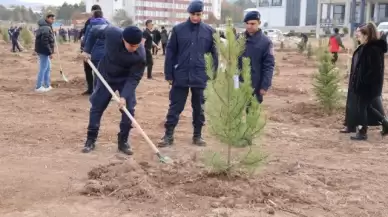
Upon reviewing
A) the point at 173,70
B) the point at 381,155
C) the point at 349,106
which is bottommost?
the point at 381,155

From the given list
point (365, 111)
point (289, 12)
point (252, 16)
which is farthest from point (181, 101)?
point (289, 12)

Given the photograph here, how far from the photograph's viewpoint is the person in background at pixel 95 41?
6.67m

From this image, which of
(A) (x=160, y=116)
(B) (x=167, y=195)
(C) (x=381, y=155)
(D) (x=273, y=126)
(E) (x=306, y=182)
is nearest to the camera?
(B) (x=167, y=195)

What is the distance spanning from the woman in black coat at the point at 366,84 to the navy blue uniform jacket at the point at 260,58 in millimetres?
1319

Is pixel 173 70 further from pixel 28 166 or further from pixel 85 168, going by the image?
pixel 28 166

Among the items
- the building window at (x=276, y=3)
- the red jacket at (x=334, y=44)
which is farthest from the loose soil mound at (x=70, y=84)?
the building window at (x=276, y=3)

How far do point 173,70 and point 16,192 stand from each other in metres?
2.22

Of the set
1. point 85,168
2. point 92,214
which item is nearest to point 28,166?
point 85,168

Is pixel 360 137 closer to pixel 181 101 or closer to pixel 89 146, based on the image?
pixel 181 101

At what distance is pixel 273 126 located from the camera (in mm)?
7316

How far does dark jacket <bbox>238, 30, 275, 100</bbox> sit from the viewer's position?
5.52 meters

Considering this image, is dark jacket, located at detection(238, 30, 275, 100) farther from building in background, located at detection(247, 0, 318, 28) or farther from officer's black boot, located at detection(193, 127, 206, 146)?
building in background, located at detection(247, 0, 318, 28)

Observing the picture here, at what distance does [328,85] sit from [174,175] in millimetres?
4252

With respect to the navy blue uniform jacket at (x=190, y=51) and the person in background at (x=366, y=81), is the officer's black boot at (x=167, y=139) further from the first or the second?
the person in background at (x=366, y=81)
